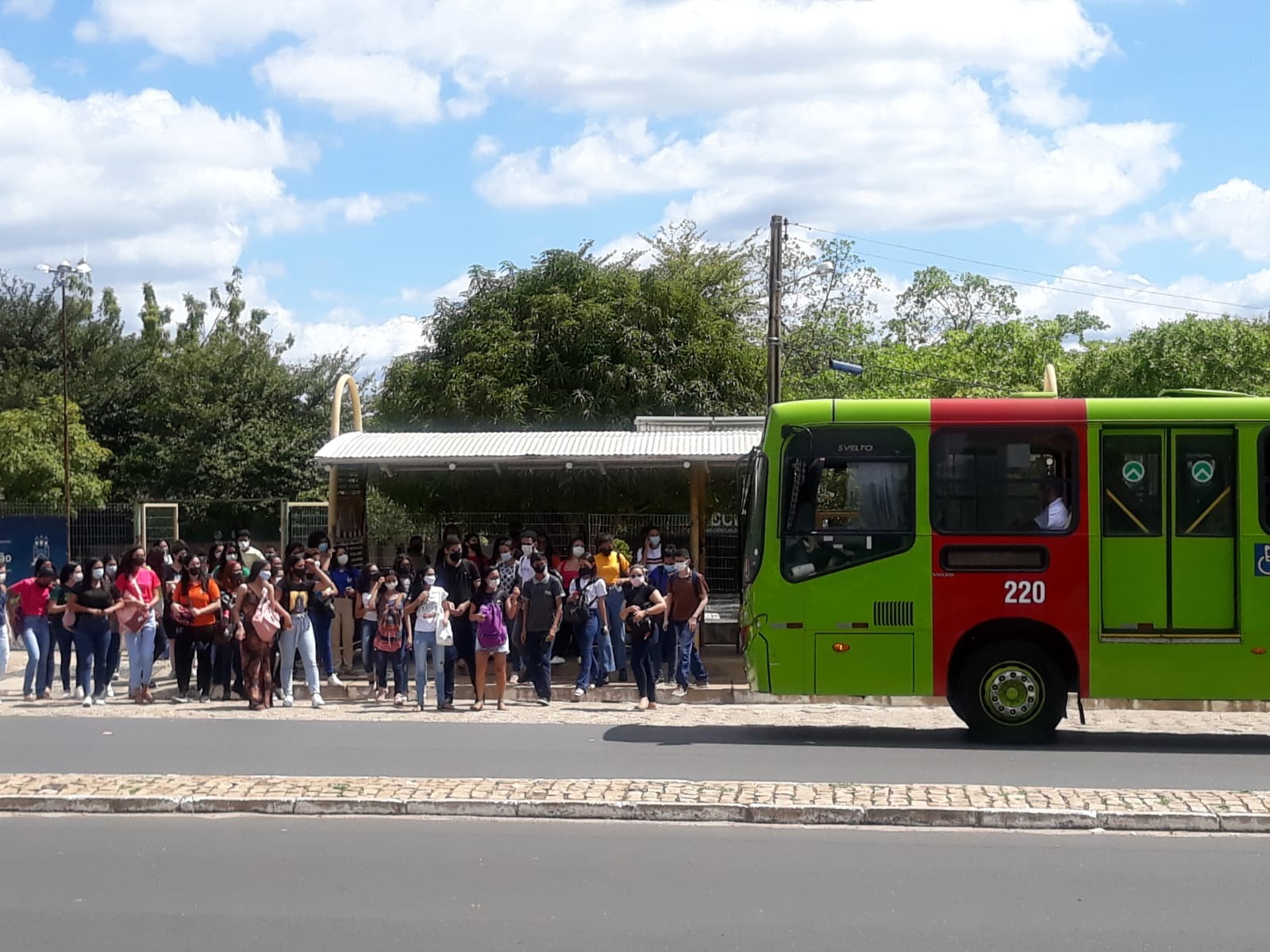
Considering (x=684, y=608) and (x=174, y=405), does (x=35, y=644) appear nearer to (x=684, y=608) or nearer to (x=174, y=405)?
(x=684, y=608)

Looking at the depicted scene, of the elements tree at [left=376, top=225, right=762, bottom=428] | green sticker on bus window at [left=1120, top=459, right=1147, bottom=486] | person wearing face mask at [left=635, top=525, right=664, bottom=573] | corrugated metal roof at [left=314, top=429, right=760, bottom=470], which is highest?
tree at [left=376, top=225, right=762, bottom=428]

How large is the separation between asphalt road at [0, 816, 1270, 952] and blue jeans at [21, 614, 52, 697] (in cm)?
754

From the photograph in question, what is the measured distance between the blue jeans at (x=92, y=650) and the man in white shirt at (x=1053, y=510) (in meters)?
9.65

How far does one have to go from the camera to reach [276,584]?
1542 cm

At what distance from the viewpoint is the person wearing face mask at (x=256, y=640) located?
49.6 feet

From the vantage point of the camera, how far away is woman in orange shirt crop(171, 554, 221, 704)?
15805mm

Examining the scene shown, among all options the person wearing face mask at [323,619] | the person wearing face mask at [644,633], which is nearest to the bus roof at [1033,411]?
the person wearing face mask at [644,633]

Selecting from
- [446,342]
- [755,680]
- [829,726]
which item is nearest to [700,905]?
[755,680]

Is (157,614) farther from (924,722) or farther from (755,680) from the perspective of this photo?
(924,722)

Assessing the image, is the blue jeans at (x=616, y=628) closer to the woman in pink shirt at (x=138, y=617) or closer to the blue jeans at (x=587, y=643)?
the blue jeans at (x=587, y=643)

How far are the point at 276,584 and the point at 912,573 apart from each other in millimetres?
6794

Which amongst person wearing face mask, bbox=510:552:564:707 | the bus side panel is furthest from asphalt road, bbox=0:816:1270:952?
person wearing face mask, bbox=510:552:564:707

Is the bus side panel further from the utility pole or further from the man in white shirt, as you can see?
the utility pole

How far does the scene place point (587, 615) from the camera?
16.0 m
